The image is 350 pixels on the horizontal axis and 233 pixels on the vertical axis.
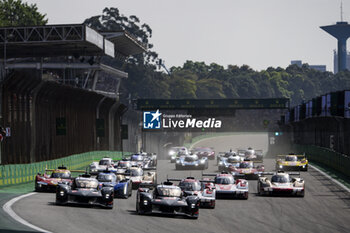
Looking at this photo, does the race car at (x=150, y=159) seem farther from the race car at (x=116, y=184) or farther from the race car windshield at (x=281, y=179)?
the race car at (x=116, y=184)

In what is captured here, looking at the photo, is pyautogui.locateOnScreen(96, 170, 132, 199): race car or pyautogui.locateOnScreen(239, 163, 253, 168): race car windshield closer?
pyautogui.locateOnScreen(96, 170, 132, 199): race car

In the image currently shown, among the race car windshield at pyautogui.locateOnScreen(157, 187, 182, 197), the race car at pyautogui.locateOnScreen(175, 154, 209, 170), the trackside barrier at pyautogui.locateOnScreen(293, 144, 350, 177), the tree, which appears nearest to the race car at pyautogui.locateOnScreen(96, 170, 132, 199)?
the race car windshield at pyautogui.locateOnScreen(157, 187, 182, 197)

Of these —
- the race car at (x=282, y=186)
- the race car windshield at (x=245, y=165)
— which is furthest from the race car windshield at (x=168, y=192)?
the race car windshield at (x=245, y=165)

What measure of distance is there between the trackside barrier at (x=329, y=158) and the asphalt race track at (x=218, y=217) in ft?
39.8

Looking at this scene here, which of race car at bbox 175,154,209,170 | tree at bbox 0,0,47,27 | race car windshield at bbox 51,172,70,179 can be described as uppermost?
tree at bbox 0,0,47,27

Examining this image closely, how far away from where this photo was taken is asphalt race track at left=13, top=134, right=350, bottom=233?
1939 centimetres

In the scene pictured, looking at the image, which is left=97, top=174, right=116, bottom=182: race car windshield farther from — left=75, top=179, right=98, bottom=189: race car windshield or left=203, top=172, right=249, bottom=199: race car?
left=203, top=172, right=249, bottom=199: race car

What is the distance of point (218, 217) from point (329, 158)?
101 ft

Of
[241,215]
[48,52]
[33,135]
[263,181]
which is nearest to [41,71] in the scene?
[48,52]

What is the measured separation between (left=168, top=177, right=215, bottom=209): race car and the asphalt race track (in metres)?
0.53

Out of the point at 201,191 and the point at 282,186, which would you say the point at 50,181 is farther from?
the point at 282,186

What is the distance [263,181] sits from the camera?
31938 mm

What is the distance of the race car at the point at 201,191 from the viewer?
25.8 m

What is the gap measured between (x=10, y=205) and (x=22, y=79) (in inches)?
754
